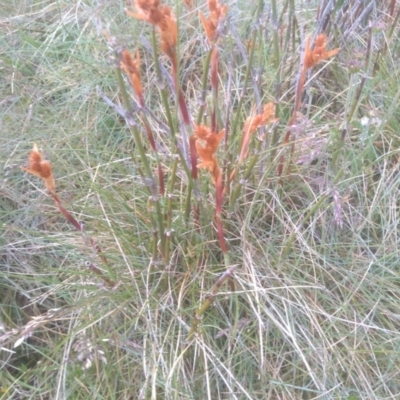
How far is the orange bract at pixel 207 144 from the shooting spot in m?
0.96

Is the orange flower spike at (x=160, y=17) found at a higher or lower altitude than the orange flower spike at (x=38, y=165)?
higher

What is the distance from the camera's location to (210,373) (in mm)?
1221

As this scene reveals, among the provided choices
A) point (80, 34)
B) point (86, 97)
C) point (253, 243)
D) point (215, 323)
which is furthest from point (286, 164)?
point (80, 34)

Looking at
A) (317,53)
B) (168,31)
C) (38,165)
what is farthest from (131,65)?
(317,53)

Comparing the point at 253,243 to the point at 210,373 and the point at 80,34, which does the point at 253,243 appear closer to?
the point at 210,373

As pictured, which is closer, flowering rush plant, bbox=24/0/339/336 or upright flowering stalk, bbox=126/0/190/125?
upright flowering stalk, bbox=126/0/190/125

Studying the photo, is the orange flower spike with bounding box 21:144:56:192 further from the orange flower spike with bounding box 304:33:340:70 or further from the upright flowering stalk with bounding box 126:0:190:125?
the orange flower spike with bounding box 304:33:340:70

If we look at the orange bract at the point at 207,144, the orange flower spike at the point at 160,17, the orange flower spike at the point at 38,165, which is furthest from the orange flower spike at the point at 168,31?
the orange flower spike at the point at 38,165

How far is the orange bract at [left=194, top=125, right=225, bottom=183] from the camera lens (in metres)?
0.96

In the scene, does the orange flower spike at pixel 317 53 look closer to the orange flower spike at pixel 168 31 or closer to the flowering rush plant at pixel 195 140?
the flowering rush plant at pixel 195 140

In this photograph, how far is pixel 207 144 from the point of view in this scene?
97cm

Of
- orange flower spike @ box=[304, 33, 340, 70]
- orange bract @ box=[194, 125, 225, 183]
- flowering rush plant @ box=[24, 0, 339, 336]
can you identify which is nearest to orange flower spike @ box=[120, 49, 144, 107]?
flowering rush plant @ box=[24, 0, 339, 336]

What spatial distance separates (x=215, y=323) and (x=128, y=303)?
19 centimetres

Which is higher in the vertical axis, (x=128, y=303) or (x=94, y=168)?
(x=94, y=168)
